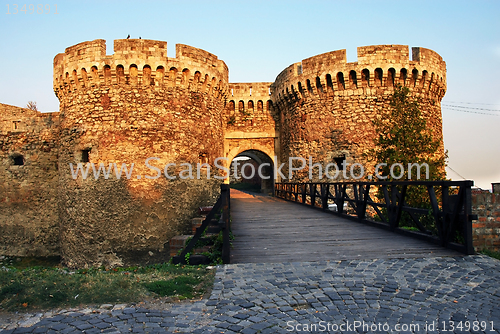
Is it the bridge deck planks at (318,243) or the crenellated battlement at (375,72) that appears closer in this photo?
the bridge deck planks at (318,243)

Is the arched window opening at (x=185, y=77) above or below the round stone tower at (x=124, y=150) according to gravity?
above

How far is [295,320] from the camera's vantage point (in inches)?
105

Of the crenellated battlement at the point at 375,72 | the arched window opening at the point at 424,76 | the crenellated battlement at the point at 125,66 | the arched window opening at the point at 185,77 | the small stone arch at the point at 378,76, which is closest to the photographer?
the crenellated battlement at the point at 125,66

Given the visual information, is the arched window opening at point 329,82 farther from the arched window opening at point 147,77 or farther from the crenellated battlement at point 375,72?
the arched window opening at point 147,77

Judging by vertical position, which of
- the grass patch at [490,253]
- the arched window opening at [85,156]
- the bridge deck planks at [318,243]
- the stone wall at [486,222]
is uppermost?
the arched window opening at [85,156]

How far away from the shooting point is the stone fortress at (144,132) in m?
10.4

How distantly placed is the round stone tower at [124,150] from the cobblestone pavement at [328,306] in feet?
23.6

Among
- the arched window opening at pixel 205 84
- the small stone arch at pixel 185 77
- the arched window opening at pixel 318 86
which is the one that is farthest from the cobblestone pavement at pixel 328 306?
the arched window opening at pixel 318 86

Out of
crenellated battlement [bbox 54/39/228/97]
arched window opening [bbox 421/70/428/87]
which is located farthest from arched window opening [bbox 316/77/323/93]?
crenellated battlement [bbox 54/39/228/97]

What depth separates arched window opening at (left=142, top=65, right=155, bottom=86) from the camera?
10836 mm

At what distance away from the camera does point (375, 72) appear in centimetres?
1267

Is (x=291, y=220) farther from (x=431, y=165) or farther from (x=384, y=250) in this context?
(x=431, y=165)

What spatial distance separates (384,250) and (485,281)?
141 cm

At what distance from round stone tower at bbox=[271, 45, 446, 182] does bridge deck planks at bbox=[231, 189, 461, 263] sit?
620 cm
